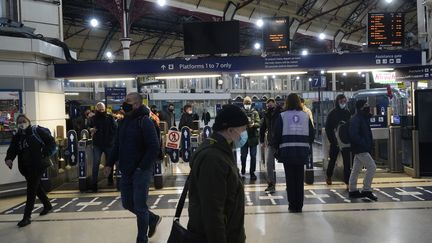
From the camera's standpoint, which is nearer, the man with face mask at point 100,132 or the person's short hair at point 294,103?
the person's short hair at point 294,103

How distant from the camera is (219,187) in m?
2.33

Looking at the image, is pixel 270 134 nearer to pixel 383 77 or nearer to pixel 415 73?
pixel 415 73

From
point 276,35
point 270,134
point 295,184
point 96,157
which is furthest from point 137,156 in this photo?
point 276,35

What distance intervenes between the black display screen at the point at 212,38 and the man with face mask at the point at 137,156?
5.53 metres

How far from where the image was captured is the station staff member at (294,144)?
6113 millimetres

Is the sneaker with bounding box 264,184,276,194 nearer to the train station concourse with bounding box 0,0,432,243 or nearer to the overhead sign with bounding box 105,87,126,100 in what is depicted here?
the train station concourse with bounding box 0,0,432,243

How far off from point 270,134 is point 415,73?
383 centimetres

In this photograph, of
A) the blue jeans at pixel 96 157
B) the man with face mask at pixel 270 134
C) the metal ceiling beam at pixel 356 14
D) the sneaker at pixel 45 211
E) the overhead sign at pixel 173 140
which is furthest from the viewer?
the metal ceiling beam at pixel 356 14

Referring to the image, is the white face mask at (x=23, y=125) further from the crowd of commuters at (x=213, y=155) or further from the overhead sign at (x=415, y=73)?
the overhead sign at (x=415, y=73)

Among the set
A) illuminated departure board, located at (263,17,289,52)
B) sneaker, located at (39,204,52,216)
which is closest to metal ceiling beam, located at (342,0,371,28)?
illuminated departure board, located at (263,17,289,52)

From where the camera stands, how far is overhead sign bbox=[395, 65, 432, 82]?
9.41 metres

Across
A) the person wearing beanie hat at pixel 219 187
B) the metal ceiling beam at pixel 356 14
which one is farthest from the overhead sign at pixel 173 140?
the metal ceiling beam at pixel 356 14

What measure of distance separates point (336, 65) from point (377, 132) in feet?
6.29

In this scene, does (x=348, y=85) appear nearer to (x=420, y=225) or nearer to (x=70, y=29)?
(x=70, y=29)
